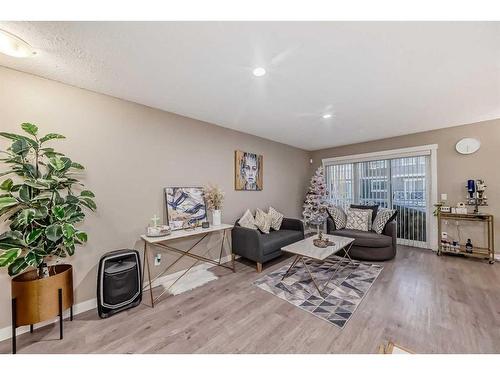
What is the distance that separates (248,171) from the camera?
4.01 m

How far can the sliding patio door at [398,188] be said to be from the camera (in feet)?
13.7

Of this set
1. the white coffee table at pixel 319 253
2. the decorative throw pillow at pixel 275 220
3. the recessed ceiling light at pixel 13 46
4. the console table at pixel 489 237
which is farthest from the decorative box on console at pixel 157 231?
the console table at pixel 489 237

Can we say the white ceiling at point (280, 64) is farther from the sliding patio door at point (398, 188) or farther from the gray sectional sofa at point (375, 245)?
the gray sectional sofa at point (375, 245)

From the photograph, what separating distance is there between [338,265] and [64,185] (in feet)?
12.1

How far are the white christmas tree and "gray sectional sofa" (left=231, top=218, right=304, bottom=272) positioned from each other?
1540 mm

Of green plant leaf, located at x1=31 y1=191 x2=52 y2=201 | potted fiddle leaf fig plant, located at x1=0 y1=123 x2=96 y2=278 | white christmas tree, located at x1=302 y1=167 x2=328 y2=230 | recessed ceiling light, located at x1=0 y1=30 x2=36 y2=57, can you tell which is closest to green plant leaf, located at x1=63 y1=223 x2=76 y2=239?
potted fiddle leaf fig plant, located at x1=0 y1=123 x2=96 y2=278

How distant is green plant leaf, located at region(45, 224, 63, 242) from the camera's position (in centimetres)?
165

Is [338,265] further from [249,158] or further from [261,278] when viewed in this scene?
[249,158]

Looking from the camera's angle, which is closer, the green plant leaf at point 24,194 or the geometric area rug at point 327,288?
the green plant leaf at point 24,194

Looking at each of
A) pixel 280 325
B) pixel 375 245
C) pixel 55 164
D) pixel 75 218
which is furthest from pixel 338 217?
pixel 55 164

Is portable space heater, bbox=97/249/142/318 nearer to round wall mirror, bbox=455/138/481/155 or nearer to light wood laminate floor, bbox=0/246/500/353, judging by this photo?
light wood laminate floor, bbox=0/246/500/353

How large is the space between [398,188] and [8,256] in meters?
5.98

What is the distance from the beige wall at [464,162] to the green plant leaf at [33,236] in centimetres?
576
